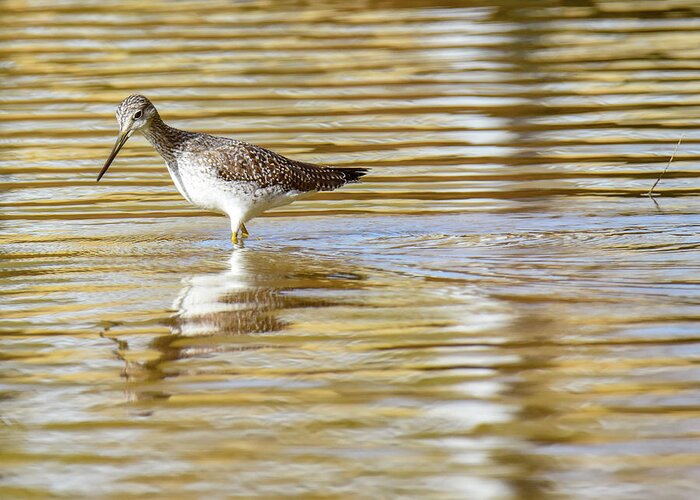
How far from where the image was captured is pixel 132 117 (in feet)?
35.4

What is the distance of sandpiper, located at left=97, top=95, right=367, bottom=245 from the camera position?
420 inches

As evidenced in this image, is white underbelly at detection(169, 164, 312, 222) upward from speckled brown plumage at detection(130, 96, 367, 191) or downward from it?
downward

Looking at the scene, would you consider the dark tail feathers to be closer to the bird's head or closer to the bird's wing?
the bird's wing

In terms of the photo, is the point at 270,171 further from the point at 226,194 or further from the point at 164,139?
the point at 164,139

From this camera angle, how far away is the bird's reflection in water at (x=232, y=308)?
7820 mm

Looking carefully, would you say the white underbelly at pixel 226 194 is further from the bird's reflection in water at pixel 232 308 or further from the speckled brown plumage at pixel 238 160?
the bird's reflection in water at pixel 232 308

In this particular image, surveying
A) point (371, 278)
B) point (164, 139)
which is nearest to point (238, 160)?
point (164, 139)

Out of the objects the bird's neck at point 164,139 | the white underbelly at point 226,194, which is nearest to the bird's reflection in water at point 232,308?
the white underbelly at point 226,194

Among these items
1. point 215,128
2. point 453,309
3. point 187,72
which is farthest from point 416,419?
point 187,72

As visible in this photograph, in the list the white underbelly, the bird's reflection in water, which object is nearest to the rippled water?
the bird's reflection in water

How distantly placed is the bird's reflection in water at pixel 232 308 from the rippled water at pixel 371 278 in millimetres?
24

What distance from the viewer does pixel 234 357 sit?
7.89 m

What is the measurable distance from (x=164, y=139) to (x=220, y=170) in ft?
1.71

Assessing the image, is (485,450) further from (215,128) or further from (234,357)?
(215,128)
